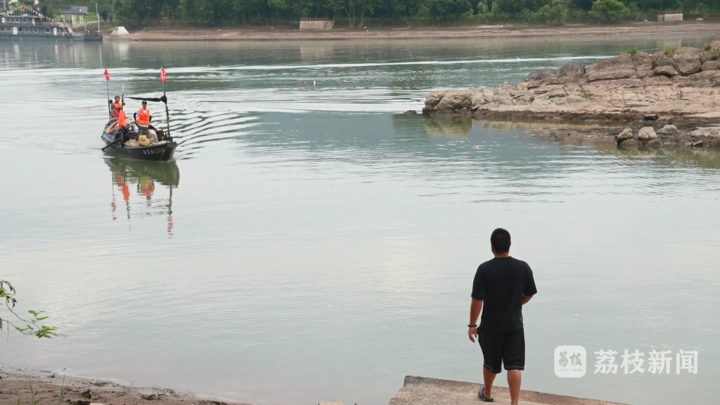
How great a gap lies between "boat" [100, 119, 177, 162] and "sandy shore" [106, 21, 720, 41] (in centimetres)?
7935

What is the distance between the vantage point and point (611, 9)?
337 ft

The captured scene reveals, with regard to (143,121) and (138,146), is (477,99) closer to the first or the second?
(143,121)

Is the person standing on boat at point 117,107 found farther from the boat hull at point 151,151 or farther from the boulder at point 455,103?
the boulder at point 455,103

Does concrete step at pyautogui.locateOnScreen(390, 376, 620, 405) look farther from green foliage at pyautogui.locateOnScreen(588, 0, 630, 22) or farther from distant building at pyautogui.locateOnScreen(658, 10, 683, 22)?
distant building at pyautogui.locateOnScreen(658, 10, 683, 22)

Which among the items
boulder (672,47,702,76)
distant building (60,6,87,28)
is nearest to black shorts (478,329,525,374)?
boulder (672,47,702,76)

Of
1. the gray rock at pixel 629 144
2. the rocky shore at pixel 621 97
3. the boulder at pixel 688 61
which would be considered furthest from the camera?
the boulder at pixel 688 61

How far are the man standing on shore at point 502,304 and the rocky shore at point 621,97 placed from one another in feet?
76.5

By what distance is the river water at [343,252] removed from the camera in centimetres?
1163

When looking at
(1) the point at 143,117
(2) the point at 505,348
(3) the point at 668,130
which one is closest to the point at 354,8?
(1) the point at 143,117

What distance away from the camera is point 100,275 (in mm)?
15977

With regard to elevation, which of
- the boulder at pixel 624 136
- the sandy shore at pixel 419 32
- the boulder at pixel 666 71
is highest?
the sandy shore at pixel 419 32

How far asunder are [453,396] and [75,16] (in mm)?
157930

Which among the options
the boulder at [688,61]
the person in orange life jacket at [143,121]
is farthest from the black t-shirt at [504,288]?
the boulder at [688,61]

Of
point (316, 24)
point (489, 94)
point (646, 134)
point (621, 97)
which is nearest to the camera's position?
point (646, 134)
